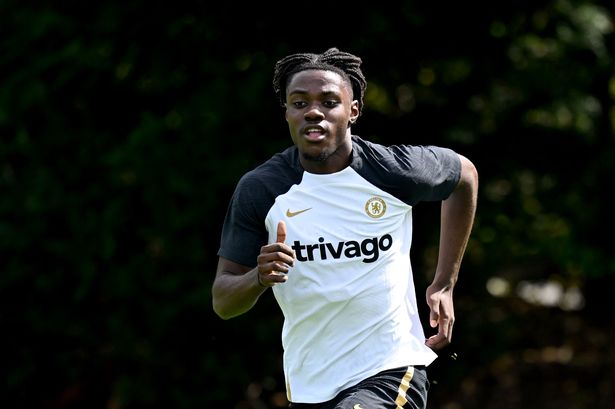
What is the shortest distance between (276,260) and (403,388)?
2.92 feet

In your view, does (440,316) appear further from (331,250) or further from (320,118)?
(320,118)

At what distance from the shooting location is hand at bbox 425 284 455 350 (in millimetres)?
5279

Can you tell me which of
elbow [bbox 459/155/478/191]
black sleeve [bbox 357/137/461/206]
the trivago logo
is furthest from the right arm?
elbow [bbox 459/155/478/191]

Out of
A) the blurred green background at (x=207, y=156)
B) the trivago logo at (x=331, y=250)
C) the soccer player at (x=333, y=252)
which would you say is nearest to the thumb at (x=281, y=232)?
the soccer player at (x=333, y=252)

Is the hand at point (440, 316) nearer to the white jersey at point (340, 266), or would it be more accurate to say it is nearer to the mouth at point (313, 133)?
the white jersey at point (340, 266)

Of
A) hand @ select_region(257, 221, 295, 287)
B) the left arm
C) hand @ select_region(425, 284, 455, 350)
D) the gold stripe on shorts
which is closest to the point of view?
hand @ select_region(257, 221, 295, 287)

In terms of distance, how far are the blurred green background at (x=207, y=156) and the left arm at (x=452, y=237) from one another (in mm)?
3980

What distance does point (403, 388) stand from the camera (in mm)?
5047

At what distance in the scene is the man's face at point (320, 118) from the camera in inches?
200

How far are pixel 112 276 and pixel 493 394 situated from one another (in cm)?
389

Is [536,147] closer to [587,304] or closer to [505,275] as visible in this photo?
[505,275]

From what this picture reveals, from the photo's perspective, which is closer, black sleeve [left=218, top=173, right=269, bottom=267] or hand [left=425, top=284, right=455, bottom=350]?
black sleeve [left=218, top=173, right=269, bottom=267]

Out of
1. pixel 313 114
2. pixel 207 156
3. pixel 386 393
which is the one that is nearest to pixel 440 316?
pixel 386 393

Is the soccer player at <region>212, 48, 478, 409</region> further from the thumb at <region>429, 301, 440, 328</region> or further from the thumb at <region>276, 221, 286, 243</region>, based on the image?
the thumb at <region>276, 221, 286, 243</region>
